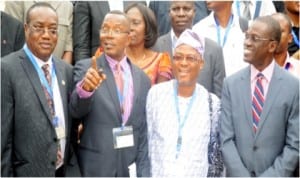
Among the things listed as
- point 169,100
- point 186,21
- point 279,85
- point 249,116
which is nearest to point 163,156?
point 169,100

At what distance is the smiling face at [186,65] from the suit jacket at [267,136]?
0.36 m

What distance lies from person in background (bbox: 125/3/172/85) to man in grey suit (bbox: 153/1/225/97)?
0.19 meters

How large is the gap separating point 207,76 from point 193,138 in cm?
100

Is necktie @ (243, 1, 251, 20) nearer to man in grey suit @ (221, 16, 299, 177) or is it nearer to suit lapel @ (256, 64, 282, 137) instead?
man in grey suit @ (221, 16, 299, 177)

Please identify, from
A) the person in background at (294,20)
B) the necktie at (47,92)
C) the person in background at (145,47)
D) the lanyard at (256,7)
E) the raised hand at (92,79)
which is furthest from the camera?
the lanyard at (256,7)

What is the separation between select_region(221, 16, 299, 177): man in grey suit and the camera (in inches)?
152

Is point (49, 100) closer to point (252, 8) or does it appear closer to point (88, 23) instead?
point (88, 23)

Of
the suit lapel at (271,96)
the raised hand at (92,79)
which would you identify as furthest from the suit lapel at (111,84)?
the suit lapel at (271,96)

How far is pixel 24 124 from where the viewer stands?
3686mm

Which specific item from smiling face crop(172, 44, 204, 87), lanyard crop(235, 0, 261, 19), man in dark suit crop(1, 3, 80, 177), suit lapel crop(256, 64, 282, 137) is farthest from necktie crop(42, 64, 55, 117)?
lanyard crop(235, 0, 261, 19)

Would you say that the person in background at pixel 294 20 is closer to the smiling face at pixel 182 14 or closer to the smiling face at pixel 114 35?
the smiling face at pixel 182 14

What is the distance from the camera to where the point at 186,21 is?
518cm

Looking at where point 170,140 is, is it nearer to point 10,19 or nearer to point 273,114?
point 273,114

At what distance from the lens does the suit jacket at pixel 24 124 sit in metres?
3.65
